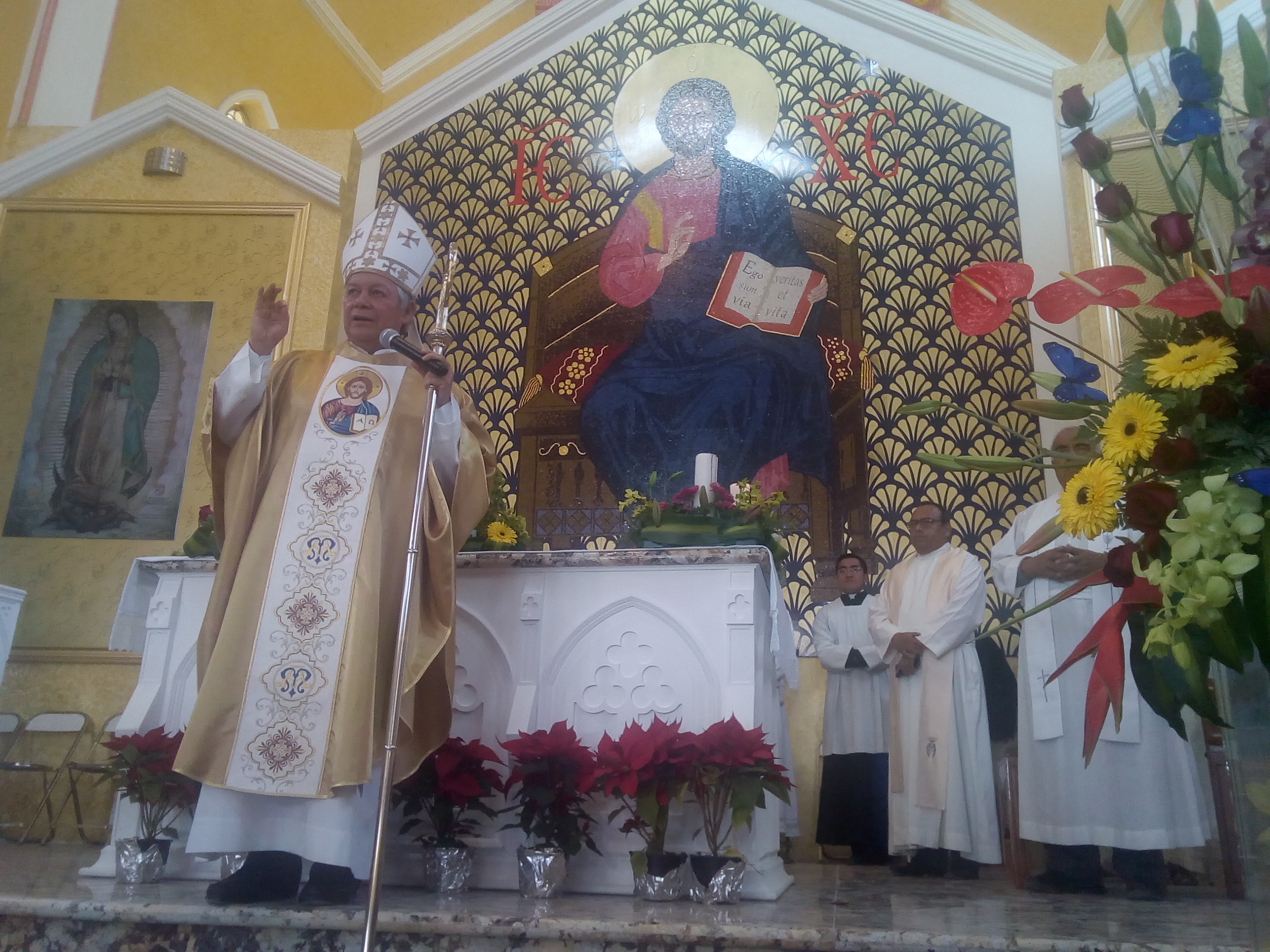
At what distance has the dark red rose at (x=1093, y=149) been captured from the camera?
1.12 metres

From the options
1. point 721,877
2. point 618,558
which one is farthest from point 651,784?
point 618,558

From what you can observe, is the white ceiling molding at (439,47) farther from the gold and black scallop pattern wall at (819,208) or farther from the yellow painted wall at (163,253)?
the yellow painted wall at (163,253)

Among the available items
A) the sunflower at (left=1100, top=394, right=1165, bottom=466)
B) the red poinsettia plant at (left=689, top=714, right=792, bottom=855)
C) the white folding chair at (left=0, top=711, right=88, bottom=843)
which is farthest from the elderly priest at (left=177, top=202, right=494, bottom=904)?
the white folding chair at (left=0, top=711, right=88, bottom=843)

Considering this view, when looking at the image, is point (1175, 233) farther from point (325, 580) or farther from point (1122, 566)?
point (325, 580)

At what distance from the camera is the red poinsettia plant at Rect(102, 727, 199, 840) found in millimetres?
2762

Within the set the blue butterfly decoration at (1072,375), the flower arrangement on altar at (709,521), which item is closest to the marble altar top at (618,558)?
the flower arrangement on altar at (709,521)

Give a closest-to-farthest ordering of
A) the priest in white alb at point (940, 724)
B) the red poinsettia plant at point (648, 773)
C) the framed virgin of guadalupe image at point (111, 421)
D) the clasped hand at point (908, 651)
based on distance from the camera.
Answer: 1. the red poinsettia plant at point (648, 773)
2. the priest in white alb at point (940, 724)
3. the clasped hand at point (908, 651)
4. the framed virgin of guadalupe image at point (111, 421)

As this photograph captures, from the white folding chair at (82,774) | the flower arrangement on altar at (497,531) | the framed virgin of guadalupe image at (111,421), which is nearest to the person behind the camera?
the flower arrangement on altar at (497,531)

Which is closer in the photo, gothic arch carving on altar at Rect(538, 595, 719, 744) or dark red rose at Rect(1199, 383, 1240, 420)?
dark red rose at Rect(1199, 383, 1240, 420)

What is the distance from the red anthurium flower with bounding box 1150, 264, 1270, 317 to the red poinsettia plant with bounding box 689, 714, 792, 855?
5.88ft

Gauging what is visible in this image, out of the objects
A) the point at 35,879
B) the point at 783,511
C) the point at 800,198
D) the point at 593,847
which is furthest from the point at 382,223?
the point at 800,198

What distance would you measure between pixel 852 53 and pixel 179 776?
507cm

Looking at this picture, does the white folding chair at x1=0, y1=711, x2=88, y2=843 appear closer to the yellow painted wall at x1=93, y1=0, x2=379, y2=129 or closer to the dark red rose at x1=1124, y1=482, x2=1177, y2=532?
the yellow painted wall at x1=93, y1=0, x2=379, y2=129

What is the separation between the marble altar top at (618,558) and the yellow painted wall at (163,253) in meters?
2.44
